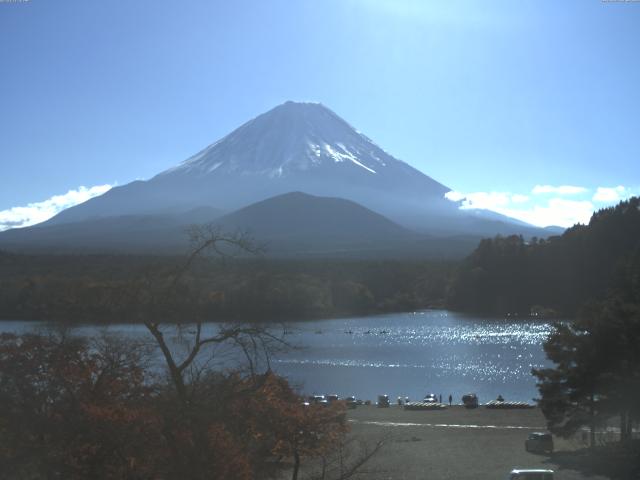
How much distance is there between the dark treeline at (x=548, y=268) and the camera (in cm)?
3553

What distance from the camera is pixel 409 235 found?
7500cm

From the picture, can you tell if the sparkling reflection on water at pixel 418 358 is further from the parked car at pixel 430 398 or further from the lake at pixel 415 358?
the parked car at pixel 430 398

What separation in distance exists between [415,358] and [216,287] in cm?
1288

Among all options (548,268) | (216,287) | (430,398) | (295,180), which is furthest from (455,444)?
(295,180)

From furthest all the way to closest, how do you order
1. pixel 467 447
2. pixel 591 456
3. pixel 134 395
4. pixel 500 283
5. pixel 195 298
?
pixel 500 283
pixel 467 447
pixel 591 456
pixel 195 298
pixel 134 395

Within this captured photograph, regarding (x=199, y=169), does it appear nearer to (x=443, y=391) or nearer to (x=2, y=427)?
(x=443, y=391)

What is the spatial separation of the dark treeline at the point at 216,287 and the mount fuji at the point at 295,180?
4290cm

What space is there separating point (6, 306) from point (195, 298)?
16.5 metres

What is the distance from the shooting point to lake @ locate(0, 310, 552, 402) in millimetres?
17438

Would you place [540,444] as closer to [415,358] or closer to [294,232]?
[415,358]

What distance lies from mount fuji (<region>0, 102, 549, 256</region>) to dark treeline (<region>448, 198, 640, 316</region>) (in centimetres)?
4548

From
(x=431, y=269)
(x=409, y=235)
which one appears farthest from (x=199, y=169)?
(x=431, y=269)

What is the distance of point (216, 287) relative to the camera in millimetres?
10852

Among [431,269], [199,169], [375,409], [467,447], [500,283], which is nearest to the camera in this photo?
[467,447]
